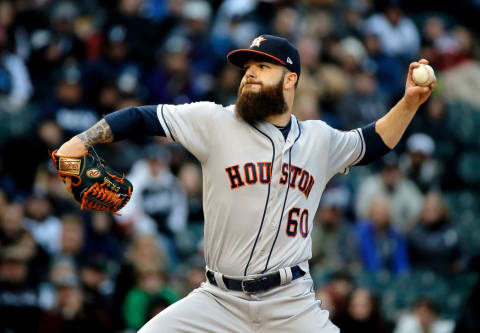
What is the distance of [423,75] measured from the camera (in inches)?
215

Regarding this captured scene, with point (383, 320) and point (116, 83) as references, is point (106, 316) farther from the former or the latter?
point (116, 83)

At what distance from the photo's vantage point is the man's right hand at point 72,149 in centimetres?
493

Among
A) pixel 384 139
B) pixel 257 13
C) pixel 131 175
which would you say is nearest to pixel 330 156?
pixel 384 139

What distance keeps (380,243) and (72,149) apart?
5993 millimetres

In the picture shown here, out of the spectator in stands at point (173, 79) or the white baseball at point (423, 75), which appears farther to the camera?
the spectator in stands at point (173, 79)

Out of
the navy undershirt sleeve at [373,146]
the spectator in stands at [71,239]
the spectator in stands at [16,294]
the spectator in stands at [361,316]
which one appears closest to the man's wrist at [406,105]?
the navy undershirt sleeve at [373,146]

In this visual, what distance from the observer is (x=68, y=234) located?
9.24 metres

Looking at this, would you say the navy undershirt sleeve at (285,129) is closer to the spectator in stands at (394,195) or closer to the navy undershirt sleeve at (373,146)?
the navy undershirt sleeve at (373,146)

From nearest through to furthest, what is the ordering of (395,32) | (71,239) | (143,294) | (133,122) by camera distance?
(133,122)
(143,294)
(71,239)
(395,32)

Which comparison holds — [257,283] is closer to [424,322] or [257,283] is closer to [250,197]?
[250,197]

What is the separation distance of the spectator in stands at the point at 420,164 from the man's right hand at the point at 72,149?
23.8 ft

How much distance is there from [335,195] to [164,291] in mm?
2941

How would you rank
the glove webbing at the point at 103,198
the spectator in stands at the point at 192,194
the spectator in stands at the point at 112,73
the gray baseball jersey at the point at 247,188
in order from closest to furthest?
the glove webbing at the point at 103,198 → the gray baseball jersey at the point at 247,188 → the spectator in stands at the point at 192,194 → the spectator in stands at the point at 112,73

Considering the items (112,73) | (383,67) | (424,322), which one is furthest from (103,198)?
(383,67)
